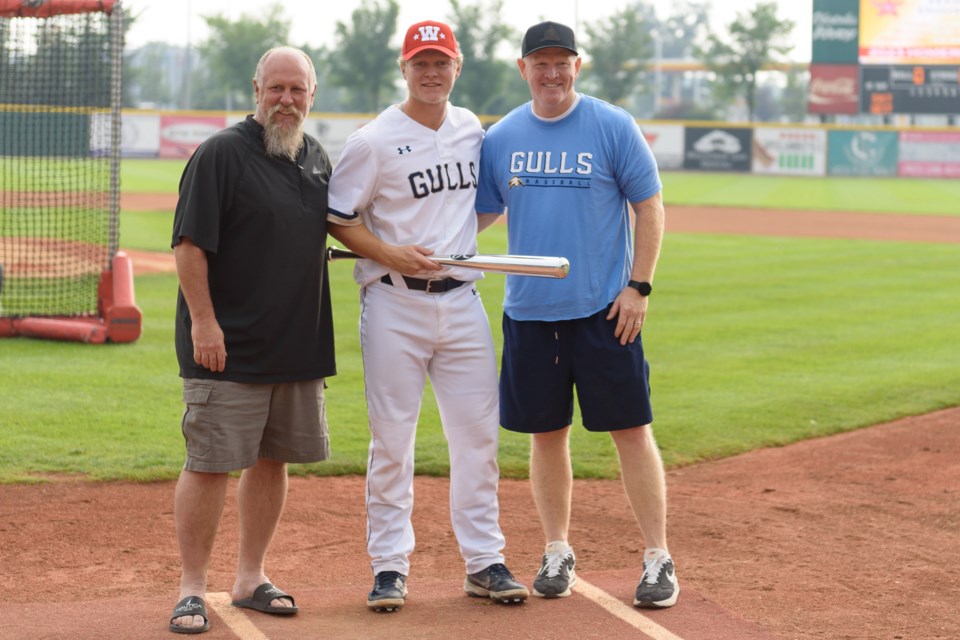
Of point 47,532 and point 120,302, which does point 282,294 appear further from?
point 120,302

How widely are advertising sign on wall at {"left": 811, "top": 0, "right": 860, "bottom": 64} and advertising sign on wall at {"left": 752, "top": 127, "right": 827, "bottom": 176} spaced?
295 cm

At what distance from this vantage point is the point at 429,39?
448 centimetres

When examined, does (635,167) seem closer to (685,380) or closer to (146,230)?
(685,380)

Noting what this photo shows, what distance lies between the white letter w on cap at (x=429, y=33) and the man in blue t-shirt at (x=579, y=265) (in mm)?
390

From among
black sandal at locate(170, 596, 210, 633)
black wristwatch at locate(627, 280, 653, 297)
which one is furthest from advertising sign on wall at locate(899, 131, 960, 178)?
black sandal at locate(170, 596, 210, 633)

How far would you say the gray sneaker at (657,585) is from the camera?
181 inches

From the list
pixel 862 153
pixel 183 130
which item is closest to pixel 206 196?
pixel 183 130

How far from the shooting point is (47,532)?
218 inches

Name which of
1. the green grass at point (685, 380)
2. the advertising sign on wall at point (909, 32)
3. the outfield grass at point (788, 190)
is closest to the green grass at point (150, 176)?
the outfield grass at point (788, 190)

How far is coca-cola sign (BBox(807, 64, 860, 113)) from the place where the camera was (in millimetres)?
48312

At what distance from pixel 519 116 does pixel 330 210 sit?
88 centimetres

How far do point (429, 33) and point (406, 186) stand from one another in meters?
0.56

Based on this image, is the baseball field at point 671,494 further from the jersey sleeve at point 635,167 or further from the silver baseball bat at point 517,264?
the jersey sleeve at point 635,167

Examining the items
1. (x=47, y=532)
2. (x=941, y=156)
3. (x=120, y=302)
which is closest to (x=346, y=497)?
(x=47, y=532)
